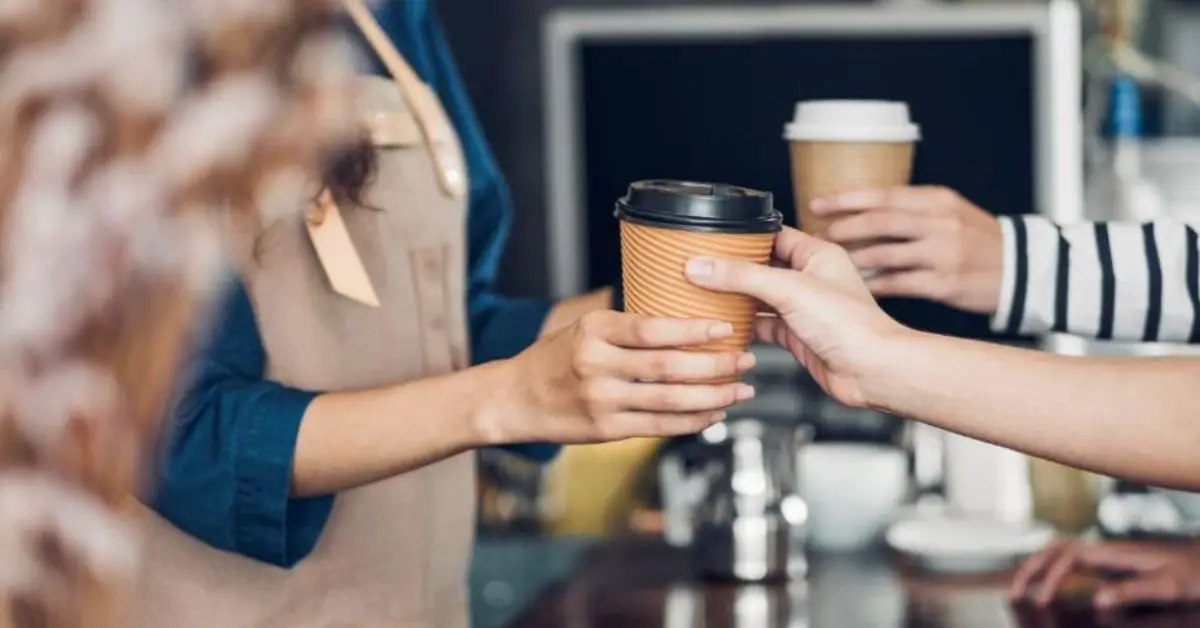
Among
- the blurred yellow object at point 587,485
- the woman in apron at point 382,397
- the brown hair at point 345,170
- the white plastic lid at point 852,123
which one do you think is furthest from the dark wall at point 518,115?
the brown hair at point 345,170

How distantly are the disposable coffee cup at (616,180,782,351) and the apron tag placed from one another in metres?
0.14

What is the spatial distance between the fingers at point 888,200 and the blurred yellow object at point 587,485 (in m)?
0.67

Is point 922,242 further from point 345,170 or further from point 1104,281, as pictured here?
point 345,170

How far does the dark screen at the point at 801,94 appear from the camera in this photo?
4.61ft

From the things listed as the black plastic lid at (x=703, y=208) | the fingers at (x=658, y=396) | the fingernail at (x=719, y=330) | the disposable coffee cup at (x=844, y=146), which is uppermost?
the disposable coffee cup at (x=844, y=146)

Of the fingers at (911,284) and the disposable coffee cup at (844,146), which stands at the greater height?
the disposable coffee cup at (844,146)

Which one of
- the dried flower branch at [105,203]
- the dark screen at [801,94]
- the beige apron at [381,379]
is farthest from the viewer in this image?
the dark screen at [801,94]

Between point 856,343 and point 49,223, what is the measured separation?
0.49 metres

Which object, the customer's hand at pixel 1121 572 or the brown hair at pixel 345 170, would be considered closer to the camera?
the brown hair at pixel 345 170

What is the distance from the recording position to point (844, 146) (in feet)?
2.87

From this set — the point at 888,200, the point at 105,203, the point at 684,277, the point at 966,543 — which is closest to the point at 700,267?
the point at 684,277

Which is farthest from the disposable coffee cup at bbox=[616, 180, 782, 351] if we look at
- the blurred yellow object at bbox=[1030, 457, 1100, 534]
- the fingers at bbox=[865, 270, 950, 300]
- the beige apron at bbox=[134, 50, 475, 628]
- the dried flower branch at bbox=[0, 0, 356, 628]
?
the blurred yellow object at bbox=[1030, 457, 1100, 534]

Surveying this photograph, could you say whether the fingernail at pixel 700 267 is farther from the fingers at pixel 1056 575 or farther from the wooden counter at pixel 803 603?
the fingers at pixel 1056 575

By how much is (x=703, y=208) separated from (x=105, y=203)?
1.37ft
